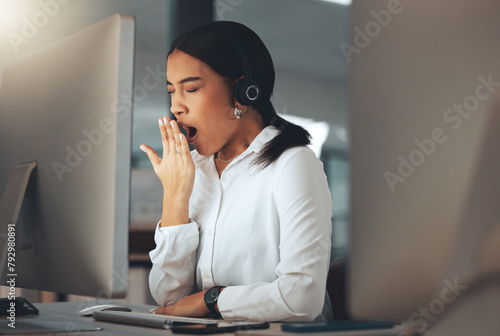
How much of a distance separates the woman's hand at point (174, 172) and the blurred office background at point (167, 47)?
0.41 metres

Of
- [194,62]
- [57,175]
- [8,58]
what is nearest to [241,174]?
[194,62]

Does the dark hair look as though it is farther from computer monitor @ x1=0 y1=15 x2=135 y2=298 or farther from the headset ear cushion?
computer monitor @ x1=0 y1=15 x2=135 y2=298

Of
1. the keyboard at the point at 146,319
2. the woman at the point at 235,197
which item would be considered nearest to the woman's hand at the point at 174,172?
the woman at the point at 235,197

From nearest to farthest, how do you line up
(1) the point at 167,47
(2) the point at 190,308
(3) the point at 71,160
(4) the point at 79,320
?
(3) the point at 71,160 → (4) the point at 79,320 → (2) the point at 190,308 → (1) the point at 167,47

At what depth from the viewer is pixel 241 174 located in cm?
146

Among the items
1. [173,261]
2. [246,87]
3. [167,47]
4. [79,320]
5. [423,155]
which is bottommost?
[79,320]

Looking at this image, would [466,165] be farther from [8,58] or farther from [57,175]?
[8,58]

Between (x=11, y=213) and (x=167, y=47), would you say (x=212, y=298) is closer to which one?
(x=11, y=213)

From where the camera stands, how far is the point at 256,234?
1381mm

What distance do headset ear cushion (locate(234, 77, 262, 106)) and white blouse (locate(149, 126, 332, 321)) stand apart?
0.33 ft

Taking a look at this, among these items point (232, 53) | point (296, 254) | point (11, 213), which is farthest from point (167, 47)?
point (11, 213)

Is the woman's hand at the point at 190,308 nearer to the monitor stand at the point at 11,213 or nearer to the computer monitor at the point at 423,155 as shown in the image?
the monitor stand at the point at 11,213

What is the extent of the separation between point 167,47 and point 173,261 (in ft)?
5.55

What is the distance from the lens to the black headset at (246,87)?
1469 millimetres
